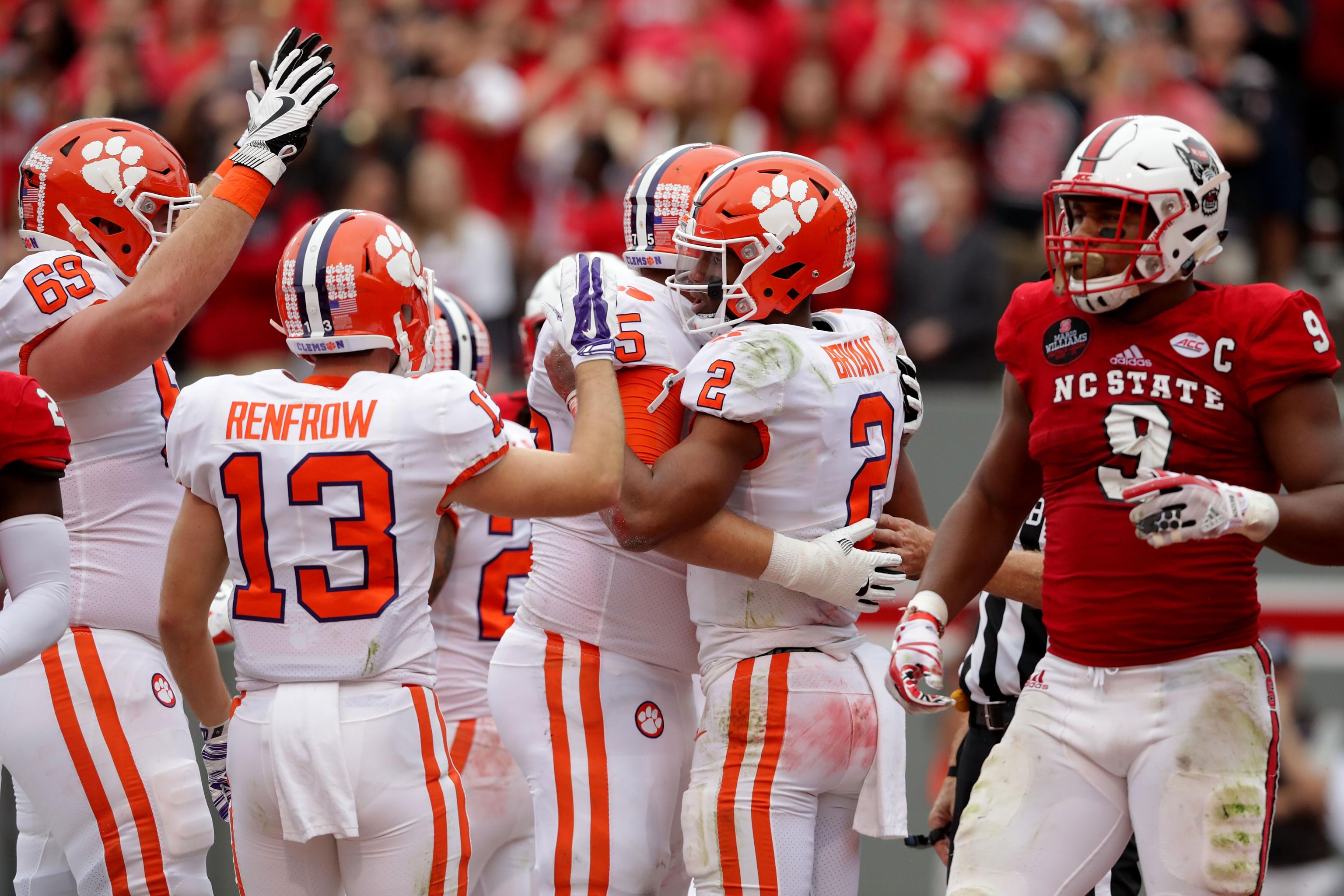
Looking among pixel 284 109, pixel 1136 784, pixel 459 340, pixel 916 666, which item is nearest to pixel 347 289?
pixel 284 109

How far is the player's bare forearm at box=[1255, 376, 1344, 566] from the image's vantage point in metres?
3.52

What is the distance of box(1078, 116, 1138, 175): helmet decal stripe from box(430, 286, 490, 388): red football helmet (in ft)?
Answer: 6.51

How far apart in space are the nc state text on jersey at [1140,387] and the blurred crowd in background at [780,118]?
5.06 m

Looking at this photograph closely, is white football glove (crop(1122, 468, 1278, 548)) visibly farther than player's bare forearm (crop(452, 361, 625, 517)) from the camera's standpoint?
No

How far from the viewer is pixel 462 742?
4.95 metres

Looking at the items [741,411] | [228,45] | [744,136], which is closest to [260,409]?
[741,411]

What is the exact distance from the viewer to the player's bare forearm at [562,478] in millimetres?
3725

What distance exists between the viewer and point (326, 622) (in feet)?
12.0

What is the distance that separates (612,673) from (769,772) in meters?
0.55

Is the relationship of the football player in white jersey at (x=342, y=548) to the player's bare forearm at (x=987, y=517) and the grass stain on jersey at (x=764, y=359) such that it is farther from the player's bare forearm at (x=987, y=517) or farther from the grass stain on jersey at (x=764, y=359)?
the player's bare forearm at (x=987, y=517)

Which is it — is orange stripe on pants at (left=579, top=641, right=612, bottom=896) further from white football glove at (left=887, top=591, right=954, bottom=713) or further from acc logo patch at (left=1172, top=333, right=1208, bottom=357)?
acc logo patch at (left=1172, top=333, right=1208, bottom=357)

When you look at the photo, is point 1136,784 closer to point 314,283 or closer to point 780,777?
point 780,777

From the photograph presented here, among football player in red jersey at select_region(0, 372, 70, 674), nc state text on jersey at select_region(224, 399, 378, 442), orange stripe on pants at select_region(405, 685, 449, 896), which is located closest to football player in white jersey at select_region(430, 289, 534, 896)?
orange stripe on pants at select_region(405, 685, 449, 896)

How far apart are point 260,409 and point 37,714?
1164 millimetres
